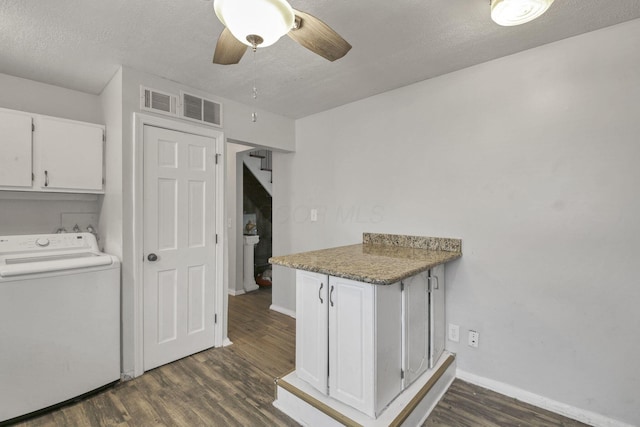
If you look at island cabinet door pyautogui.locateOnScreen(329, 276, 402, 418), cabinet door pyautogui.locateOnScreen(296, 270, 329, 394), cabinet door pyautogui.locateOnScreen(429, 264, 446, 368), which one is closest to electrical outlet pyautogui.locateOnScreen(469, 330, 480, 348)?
cabinet door pyautogui.locateOnScreen(429, 264, 446, 368)

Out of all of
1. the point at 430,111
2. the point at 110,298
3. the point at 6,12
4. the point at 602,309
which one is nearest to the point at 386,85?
the point at 430,111

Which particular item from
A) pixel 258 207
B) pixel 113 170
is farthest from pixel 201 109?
pixel 258 207

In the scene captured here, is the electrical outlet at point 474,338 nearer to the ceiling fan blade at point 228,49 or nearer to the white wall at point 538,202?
the white wall at point 538,202

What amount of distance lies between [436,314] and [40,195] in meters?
3.36

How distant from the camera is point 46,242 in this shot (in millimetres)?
2344

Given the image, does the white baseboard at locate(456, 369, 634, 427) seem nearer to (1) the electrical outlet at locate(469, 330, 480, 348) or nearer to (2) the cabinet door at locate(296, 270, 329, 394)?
(1) the electrical outlet at locate(469, 330, 480, 348)

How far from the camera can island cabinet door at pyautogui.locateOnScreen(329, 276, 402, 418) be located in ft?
5.21

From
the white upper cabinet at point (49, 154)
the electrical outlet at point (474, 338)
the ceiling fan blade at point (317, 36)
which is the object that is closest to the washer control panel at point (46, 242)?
the white upper cabinet at point (49, 154)

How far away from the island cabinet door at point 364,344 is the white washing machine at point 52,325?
5.45ft

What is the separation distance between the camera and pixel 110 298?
7.16 feet

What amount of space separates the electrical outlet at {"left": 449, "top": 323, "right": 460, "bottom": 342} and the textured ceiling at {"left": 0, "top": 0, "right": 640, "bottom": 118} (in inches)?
80.1

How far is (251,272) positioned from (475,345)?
333cm

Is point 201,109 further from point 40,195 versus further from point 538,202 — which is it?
point 538,202

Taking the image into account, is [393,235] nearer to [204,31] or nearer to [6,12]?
[204,31]
